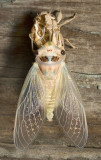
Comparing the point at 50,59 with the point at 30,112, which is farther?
the point at 30,112

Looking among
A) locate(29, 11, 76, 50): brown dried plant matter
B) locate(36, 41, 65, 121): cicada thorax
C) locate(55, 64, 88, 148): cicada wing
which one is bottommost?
locate(55, 64, 88, 148): cicada wing

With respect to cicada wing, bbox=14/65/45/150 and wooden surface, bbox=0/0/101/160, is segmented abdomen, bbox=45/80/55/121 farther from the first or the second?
wooden surface, bbox=0/0/101/160

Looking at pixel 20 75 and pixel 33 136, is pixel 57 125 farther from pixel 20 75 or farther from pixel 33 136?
pixel 20 75

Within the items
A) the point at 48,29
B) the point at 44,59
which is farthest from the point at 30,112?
the point at 48,29

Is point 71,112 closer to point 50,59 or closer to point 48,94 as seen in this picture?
point 48,94

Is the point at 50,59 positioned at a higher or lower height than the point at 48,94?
higher

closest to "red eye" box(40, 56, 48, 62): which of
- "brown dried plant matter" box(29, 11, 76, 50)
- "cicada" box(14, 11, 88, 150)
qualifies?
"cicada" box(14, 11, 88, 150)

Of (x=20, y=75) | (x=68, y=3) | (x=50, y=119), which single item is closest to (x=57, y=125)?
(x=50, y=119)
